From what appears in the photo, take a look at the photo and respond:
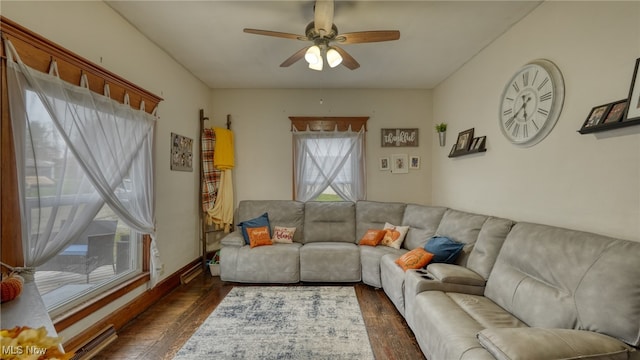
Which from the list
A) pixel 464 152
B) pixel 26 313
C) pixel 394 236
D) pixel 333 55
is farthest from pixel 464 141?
pixel 26 313

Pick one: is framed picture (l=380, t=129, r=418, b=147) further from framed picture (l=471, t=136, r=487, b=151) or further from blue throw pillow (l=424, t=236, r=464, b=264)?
blue throw pillow (l=424, t=236, r=464, b=264)

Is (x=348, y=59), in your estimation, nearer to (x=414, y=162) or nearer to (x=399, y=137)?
(x=399, y=137)

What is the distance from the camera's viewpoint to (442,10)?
2.30 metres

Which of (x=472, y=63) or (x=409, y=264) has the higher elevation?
(x=472, y=63)

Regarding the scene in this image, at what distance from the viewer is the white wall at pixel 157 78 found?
5.96ft

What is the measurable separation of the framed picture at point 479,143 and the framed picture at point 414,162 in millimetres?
1171

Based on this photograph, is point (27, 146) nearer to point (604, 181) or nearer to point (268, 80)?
point (268, 80)

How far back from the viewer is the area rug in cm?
206

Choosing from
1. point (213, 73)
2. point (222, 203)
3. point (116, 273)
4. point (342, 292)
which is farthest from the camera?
point (222, 203)

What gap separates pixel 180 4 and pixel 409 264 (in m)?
3.03

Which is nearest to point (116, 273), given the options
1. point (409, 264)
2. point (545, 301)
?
point (409, 264)

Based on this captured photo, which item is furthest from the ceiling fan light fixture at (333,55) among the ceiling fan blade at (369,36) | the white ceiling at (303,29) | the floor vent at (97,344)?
the floor vent at (97,344)

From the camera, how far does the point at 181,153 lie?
3.39 metres

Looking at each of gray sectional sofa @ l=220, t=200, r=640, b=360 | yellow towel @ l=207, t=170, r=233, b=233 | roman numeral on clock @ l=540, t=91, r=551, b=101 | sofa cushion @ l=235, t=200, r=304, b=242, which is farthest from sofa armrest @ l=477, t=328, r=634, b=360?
yellow towel @ l=207, t=170, r=233, b=233
